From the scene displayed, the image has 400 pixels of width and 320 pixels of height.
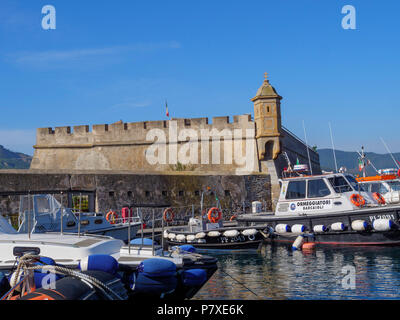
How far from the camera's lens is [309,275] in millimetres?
10227

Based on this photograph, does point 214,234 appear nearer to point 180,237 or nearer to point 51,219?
point 180,237

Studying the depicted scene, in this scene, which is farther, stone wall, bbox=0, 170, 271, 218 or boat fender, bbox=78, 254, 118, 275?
stone wall, bbox=0, 170, 271, 218

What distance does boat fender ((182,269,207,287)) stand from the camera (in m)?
7.07

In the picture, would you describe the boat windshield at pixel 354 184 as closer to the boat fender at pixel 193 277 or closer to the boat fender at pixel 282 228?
the boat fender at pixel 282 228

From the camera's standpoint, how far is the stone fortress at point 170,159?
2177 cm

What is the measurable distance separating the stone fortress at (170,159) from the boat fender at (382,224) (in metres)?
11.9

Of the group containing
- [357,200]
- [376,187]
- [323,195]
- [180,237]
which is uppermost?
[376,187]

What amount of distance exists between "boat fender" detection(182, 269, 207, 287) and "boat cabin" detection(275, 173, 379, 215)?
9.21m

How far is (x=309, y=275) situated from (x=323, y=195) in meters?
5.90

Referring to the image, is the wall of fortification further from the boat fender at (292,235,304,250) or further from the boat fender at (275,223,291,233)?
the boat fender at (292,235,304,250)

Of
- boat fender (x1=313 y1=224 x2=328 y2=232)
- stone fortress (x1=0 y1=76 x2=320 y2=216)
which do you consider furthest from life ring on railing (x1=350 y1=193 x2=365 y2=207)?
stone fortress (x1=0 y1=76 x2=320 y2=216)

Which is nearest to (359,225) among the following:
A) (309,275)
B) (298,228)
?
(298,228)

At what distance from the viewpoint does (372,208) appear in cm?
1412
